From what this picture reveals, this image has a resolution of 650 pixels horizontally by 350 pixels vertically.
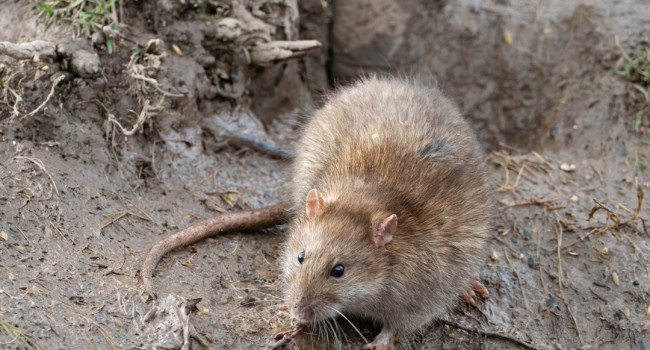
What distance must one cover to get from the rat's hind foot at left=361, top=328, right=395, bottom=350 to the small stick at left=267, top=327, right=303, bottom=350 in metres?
0.51

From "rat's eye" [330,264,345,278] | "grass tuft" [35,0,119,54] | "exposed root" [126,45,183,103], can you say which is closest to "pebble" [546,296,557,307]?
"rat's eye" [330,264,345,278]

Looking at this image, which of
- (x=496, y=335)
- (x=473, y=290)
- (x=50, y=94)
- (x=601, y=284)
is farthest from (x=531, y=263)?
(x=50, y=94)

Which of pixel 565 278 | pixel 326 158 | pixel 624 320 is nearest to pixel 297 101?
pixel 326 158

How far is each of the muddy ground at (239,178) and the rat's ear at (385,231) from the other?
85 cm

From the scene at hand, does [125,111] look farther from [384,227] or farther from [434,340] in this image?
[434,340]

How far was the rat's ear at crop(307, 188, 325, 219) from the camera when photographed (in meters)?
4.08

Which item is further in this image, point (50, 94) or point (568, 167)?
point (568, 167)

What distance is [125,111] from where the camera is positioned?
5.35 m

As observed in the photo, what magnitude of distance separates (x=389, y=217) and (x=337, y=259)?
1.43ft

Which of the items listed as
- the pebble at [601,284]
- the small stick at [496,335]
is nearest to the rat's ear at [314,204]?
the small stick at [496,335]

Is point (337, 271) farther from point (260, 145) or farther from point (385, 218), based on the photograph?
point (260, 145)

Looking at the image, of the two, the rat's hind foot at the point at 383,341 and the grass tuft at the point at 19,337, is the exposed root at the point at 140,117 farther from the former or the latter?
the rat's hind foot at the point at 383,341

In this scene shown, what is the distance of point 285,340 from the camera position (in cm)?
412

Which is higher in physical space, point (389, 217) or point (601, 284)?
point (389, 217)
